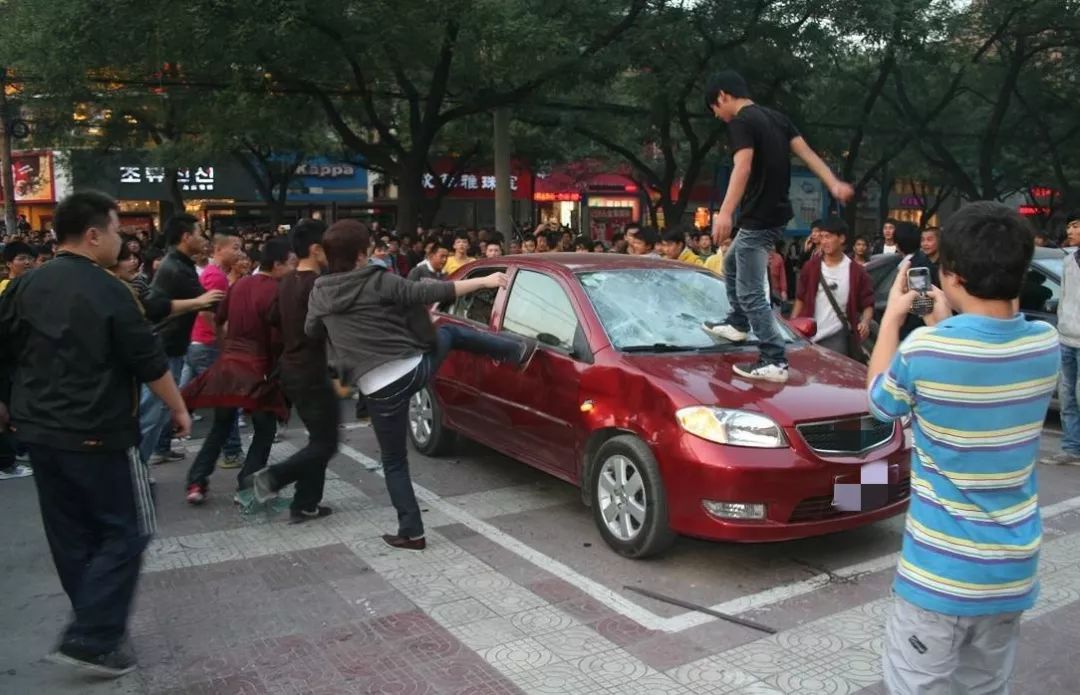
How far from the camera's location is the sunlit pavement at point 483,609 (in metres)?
3.69

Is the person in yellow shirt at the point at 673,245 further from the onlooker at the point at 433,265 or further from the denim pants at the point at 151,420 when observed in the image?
the denim pants at the point at 151,420

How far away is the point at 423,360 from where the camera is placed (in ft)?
16.9

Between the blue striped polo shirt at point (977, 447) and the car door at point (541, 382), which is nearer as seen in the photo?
the blue striped polo shirt at point (977, 447)

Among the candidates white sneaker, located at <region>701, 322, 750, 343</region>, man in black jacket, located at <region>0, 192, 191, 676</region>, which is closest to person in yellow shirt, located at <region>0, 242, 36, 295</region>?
man in black jacket, located at <region>0, 192, 191, 676</region>

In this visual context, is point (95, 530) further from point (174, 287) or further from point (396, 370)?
point (174, 287)

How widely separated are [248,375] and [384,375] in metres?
1.27

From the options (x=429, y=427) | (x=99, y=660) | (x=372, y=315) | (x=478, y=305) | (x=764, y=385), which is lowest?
(x=99, y=660)

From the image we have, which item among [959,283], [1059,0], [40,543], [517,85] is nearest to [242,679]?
[40,543]

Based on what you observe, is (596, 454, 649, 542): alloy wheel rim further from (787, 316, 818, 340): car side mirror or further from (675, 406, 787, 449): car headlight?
(787, 316, 818, 340): car side mirror

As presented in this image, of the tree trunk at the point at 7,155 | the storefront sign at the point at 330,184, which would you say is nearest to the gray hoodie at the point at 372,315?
the tree trunk at the point at 7,155

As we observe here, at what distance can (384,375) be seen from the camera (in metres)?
5.02

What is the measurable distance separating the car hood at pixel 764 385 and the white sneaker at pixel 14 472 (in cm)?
472

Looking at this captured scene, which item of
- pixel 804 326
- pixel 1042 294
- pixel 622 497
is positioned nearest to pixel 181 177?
pixel 1042 294

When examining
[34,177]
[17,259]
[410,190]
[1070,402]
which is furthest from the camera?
[34,177]
